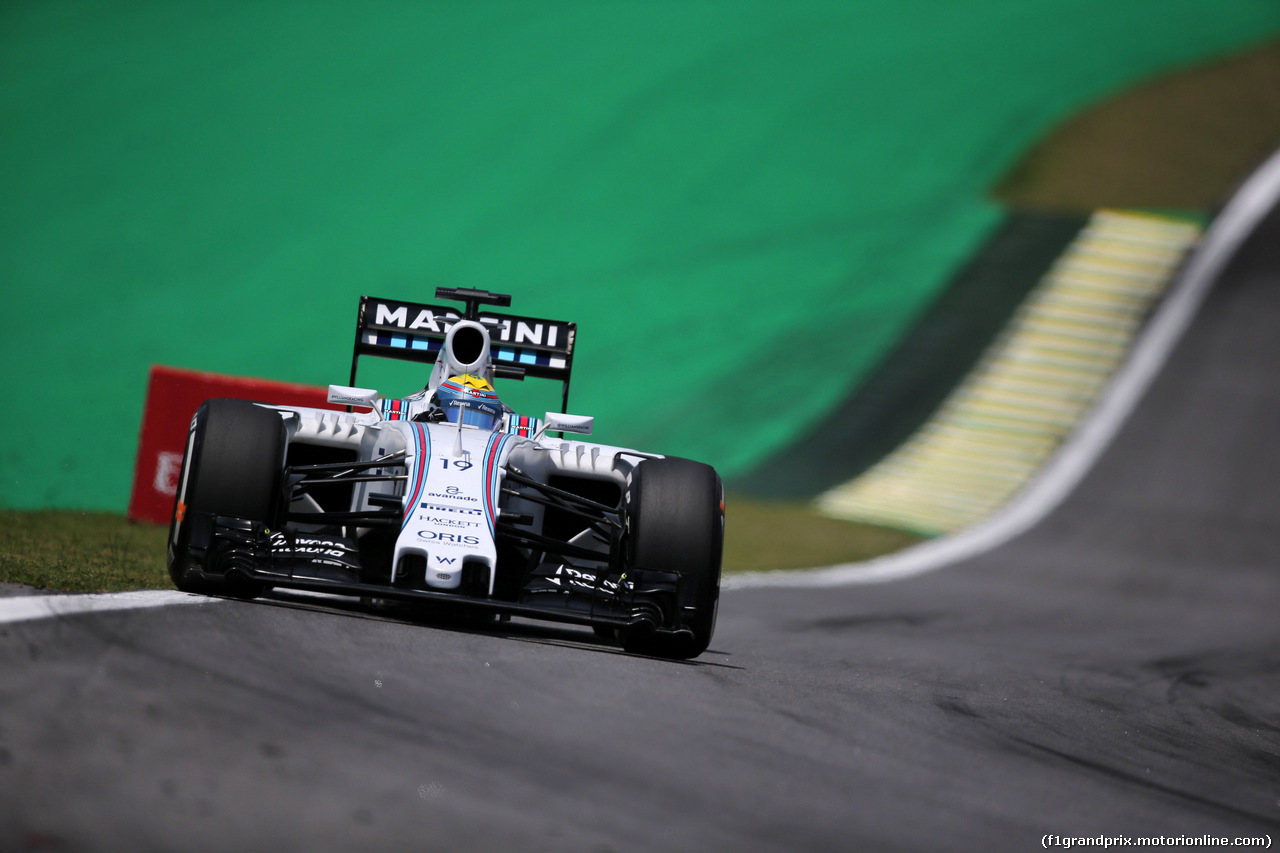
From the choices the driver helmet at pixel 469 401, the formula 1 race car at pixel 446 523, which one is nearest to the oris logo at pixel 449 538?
the formula 1 race car at pixel 446 523

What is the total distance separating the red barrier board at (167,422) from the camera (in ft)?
33.8

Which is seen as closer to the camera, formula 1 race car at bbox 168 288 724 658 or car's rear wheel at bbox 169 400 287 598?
formula 1 race car at bbox 168 288 724 658

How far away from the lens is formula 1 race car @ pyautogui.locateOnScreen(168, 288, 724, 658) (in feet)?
18.9

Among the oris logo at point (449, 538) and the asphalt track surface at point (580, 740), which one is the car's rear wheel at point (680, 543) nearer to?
the asphalt track surface at point (580, 740)

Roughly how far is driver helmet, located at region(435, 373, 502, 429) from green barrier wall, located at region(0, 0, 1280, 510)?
27.5 feet

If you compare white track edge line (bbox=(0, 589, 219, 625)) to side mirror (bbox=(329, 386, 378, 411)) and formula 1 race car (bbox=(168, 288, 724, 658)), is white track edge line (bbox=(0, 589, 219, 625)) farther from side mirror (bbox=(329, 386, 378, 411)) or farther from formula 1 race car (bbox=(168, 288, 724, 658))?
side mirror (bbox=(329, 386, 378, 411))

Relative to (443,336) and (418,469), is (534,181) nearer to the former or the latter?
(443,336)

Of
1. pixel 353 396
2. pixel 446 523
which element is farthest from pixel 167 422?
pixel 446 523

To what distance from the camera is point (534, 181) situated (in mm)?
23453

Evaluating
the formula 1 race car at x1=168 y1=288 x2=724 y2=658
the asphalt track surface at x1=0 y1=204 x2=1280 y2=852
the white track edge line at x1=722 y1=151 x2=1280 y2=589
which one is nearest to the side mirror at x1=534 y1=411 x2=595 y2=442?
the formula 1 race car at x1=168 y1=288 x2=724 y2=658

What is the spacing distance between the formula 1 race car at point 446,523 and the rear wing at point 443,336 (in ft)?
3.48

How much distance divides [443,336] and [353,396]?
2.96ft

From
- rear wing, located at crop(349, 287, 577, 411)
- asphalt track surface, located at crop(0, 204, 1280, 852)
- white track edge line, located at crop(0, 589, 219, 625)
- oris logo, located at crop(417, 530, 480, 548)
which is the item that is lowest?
asphalt track surface, located at crop(0, 204, 1280, 852)

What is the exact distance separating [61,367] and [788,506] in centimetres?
850
